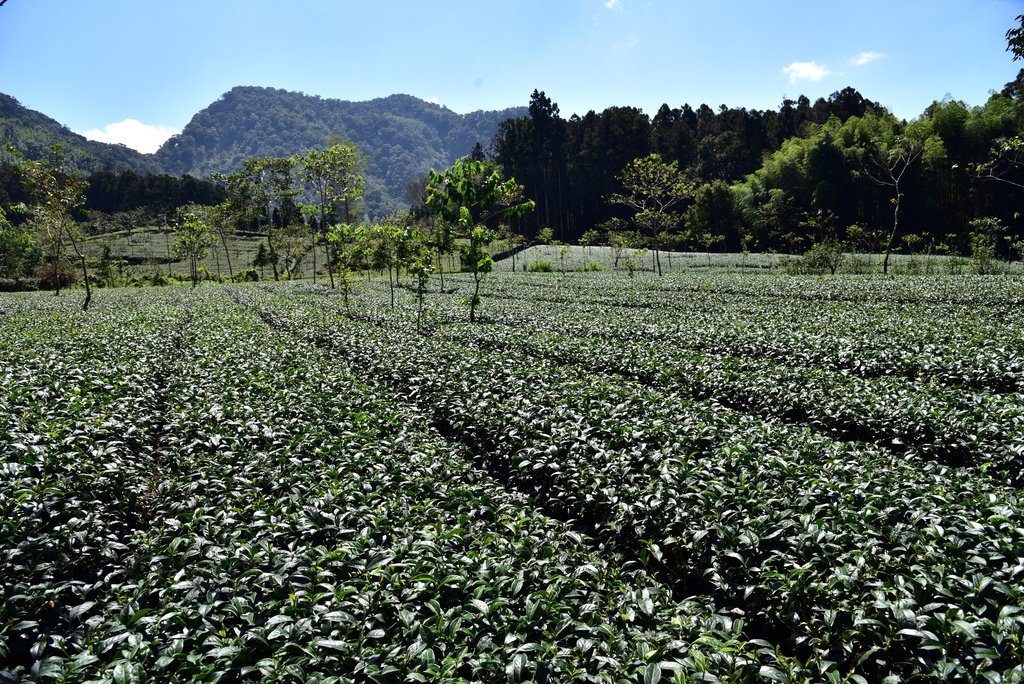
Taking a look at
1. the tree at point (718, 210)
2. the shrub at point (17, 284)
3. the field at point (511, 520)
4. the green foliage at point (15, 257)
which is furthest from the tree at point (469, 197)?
the tree at point (718, 210)

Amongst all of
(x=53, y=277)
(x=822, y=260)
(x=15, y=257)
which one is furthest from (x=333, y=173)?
(x=822, y=260)

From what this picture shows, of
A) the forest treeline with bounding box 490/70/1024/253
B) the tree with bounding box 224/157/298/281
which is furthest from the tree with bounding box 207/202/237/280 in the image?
the forest treeline with bounding box 490/70/1024/253

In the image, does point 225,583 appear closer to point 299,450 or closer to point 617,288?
→ point 299,450

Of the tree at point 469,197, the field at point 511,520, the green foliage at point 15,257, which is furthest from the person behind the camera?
the green foliage at point 15,257

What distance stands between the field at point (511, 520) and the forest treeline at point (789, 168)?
2838 centimetres

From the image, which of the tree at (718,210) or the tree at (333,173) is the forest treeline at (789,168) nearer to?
the tree at (718,210)

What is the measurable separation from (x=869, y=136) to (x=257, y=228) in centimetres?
11942

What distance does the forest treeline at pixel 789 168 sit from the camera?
2386 inches

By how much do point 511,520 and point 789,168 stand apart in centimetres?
8159

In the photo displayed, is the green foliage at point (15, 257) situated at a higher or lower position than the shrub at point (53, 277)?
higher

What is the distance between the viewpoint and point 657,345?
50.8 ft

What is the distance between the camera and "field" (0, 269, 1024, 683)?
380cm

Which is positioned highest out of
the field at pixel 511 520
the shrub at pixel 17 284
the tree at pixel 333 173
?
the tree at pixel 333 173

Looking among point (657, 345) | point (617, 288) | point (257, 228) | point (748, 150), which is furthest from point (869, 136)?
point (257, 228)
